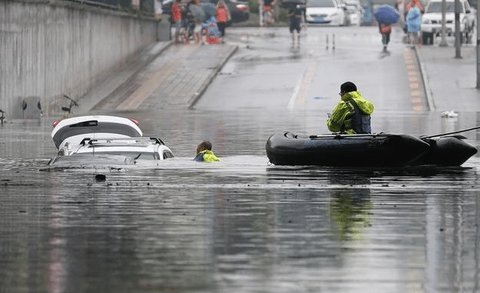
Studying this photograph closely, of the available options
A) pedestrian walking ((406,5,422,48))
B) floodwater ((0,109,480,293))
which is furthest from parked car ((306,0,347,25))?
floodwater ((0,109,480,293))

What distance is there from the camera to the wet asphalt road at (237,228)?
42.9 feet

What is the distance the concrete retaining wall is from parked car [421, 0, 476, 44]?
50.4 feet

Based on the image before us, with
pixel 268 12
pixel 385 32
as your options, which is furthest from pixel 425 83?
pixel 268 12

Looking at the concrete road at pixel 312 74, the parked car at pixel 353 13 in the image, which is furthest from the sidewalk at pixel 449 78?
the parked car at pixel 353 13

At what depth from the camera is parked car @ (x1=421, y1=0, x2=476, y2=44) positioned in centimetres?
7169

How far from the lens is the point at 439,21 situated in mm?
71812

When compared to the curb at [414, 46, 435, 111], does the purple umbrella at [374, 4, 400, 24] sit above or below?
above

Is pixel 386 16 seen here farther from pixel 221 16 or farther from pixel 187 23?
pixel 187 23

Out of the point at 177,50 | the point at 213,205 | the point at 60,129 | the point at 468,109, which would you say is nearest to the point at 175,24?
the point at 177,50

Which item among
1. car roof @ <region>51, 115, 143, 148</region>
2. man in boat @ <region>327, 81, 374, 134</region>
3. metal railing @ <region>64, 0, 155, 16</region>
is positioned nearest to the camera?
man in boat @ <region>327, 81, 374, 134</region>

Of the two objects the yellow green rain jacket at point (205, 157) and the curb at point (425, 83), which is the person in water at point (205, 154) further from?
the curb at point (425, 83)

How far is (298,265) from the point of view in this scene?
13.9m

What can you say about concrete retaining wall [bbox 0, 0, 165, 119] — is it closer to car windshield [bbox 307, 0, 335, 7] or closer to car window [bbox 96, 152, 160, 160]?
car window [bbox 96, 152, 160, 160]

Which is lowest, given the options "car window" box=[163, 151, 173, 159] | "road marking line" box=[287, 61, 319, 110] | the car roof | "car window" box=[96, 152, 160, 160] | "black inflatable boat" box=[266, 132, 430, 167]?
"road marking line" box=[287, 61, 319, 110]
